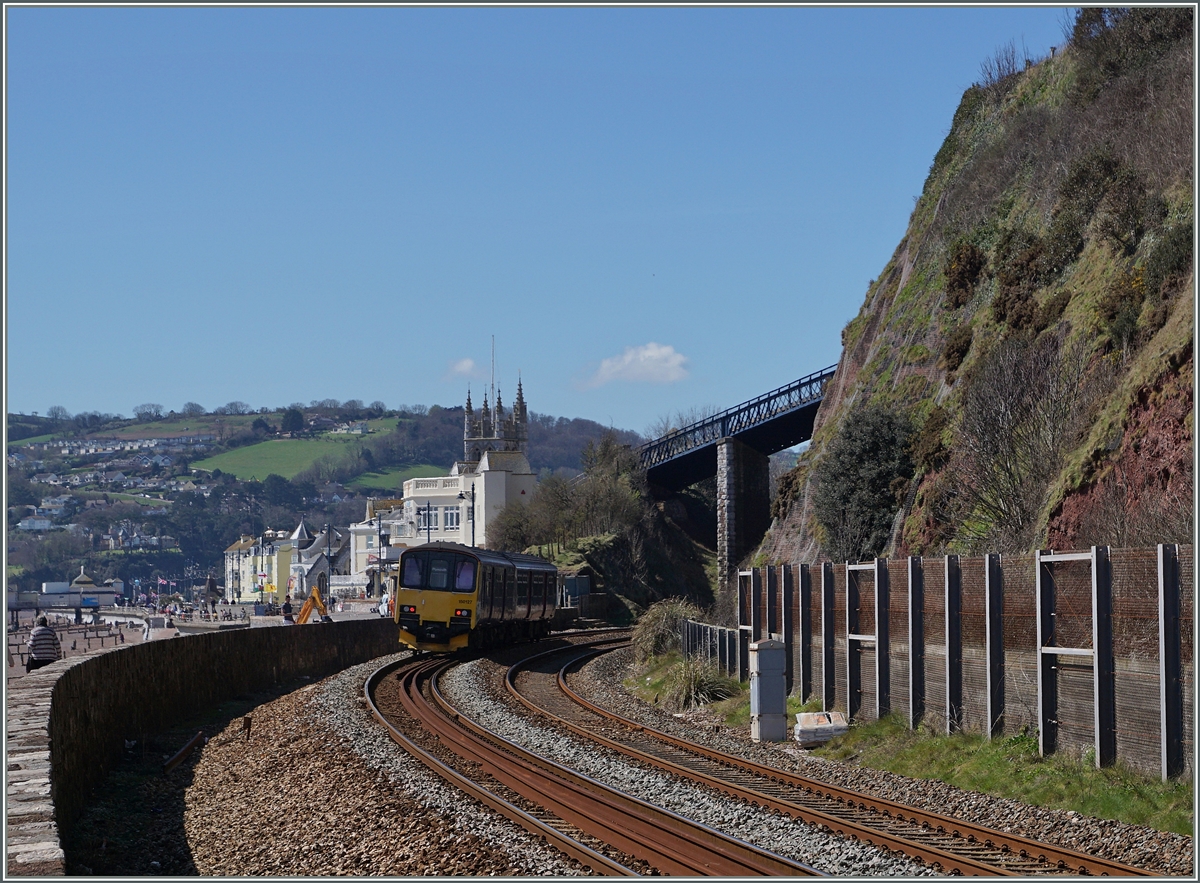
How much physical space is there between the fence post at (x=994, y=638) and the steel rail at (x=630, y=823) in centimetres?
438

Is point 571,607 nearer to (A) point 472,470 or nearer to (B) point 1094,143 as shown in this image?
(B) point 1094,143

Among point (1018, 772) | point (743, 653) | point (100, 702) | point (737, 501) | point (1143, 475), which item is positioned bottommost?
point (1018, 772)

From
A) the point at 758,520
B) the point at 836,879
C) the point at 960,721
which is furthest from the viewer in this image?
the point at 758,520

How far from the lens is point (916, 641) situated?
53.4 ft

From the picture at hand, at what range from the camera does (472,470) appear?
104 metres

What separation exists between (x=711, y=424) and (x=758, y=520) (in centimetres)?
563

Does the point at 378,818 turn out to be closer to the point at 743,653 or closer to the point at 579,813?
the point at 579,813

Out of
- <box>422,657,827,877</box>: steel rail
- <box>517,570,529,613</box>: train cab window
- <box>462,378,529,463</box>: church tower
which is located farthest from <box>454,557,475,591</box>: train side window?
<box>462,378,529,463</box>: church tower

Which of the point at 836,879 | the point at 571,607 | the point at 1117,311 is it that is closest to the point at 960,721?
the point at 836,879

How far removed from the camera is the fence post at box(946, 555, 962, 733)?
15219mm

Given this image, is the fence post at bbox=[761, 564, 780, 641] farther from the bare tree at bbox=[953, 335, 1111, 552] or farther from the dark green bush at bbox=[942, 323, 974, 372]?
the dark green bush at bbox=[942, 323, 974, 372]

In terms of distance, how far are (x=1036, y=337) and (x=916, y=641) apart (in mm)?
16867

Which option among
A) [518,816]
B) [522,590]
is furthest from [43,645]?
[522,590]

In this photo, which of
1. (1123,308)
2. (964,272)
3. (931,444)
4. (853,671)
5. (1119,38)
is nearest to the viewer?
(853,671)
